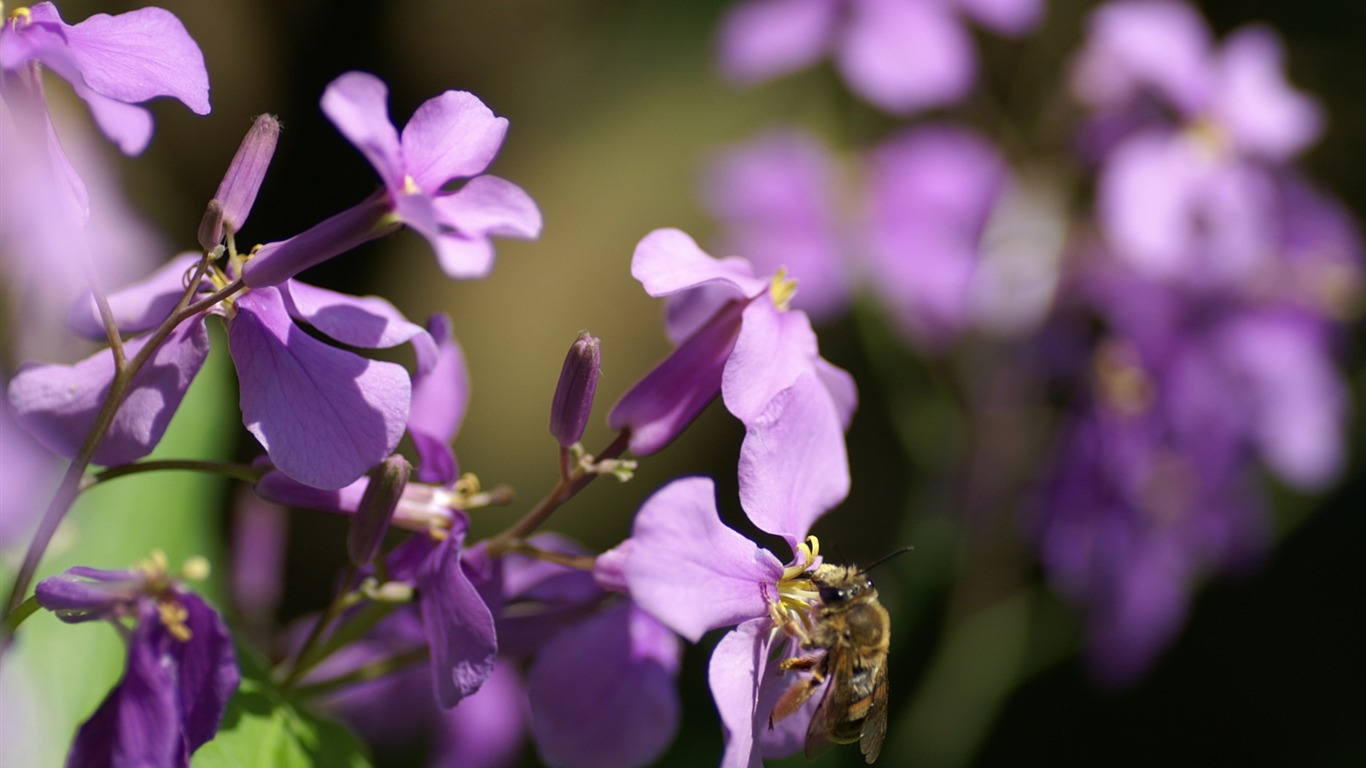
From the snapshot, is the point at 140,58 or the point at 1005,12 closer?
the point at 140,58

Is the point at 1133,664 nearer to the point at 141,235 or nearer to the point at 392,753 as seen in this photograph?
the point at 392,753

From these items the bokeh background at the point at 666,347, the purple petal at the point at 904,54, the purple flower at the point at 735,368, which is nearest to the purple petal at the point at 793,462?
the purple flower at the point at 735,368

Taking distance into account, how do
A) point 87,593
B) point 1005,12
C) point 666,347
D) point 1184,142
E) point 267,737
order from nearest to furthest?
point 87,593, point 267,737, point 1184,142, point 1005,12, point 666,347

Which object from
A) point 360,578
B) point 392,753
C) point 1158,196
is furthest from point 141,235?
point 1158,196

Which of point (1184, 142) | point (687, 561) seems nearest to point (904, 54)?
point (1184, 142)

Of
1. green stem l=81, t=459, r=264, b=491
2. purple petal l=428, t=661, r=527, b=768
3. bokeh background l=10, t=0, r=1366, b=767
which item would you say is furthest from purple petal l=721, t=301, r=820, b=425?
bokeh background l=10, t=0, r=1366, b=767

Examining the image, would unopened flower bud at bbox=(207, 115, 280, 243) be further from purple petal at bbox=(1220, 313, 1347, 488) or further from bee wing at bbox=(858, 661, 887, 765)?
purple petal at bbox=(1220, 313, 1347, 488)

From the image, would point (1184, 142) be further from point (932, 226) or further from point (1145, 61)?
point (932, 226)

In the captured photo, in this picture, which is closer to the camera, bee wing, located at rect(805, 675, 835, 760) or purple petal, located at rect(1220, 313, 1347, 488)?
bee wing, located at rect(805, 675, 835, 760)
